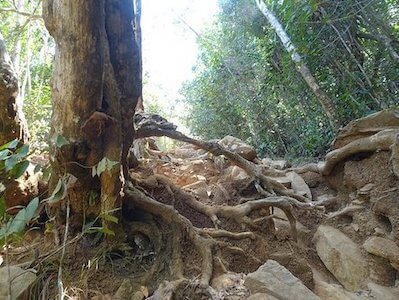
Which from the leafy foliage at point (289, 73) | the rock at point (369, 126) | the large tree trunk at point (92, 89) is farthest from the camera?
the leafy foliage at point (289, 73)

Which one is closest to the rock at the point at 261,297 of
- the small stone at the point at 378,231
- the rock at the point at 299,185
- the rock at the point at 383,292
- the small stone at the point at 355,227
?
the rock at the point at 383,292

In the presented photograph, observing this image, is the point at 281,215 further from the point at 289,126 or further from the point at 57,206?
the point at 289,126

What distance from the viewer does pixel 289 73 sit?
5.85 m

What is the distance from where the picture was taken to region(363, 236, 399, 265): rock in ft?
8.27

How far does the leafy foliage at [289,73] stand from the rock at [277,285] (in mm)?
3356

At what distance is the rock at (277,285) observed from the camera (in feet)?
5.97

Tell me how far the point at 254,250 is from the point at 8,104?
2334mm

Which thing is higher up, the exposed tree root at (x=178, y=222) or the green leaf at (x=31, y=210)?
the green leaf at (x=31, y=210)

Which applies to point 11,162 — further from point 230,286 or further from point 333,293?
point 333,293

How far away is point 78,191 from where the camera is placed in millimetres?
2365

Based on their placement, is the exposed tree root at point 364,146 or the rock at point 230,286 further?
the exposed tree root at point 364,146

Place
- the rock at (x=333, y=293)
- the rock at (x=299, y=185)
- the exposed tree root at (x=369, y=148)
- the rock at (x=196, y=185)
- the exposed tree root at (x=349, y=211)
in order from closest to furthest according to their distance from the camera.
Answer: the rock at (x=333, y=293) → the exposed tree root at (x=369, y=148) → the exposed tree root at (x=349, y=211) → the rock at (x=299, y=185) → the rock at (x=196, y=185)

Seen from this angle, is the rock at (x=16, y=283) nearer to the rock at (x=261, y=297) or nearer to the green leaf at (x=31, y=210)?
the green leaf at (x=31, y=210)

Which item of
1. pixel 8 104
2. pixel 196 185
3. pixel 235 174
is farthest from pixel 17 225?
pixel 235 174
